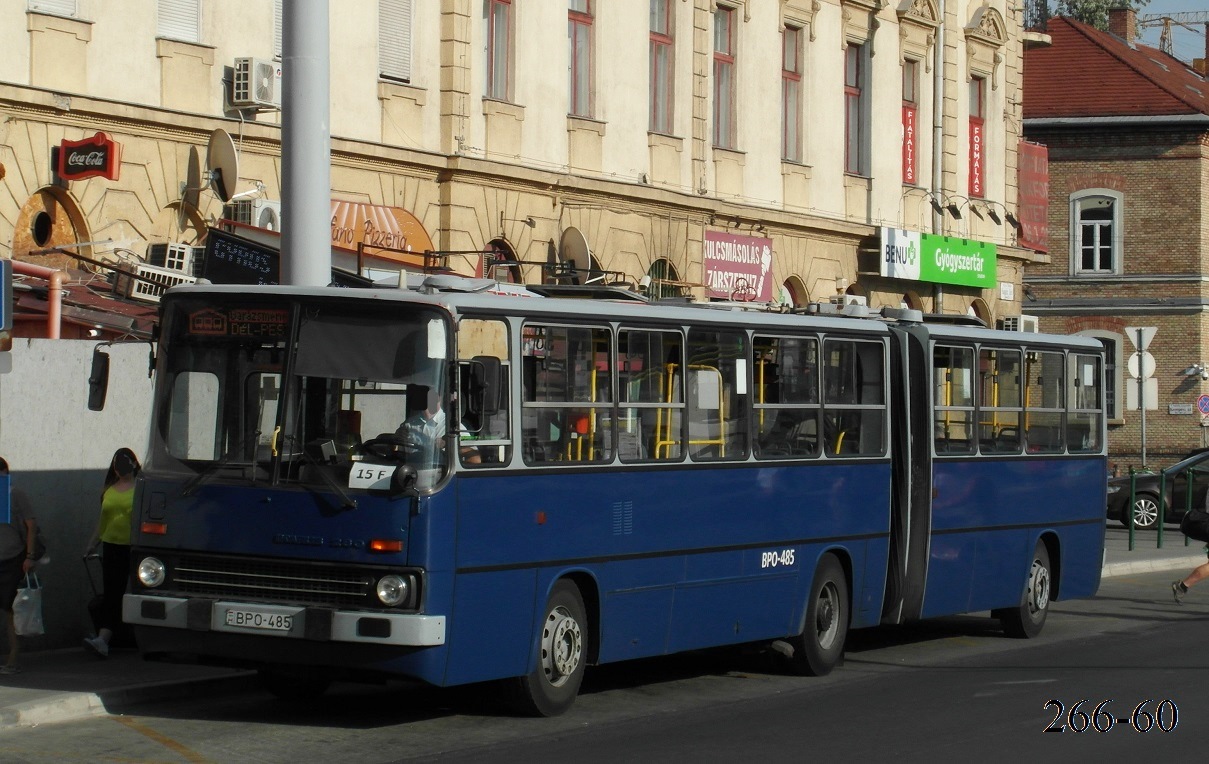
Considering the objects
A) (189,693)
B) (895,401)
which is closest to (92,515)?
(189,693)

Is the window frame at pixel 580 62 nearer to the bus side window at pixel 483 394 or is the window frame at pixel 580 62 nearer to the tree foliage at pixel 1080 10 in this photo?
the bus side window at pixel 483 394

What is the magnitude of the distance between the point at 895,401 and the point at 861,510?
115 cm

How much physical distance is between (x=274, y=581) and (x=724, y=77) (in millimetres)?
21029

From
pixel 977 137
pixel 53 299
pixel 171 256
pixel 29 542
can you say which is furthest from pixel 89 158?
pixel 977 137

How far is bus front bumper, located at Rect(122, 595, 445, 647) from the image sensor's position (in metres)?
10.4

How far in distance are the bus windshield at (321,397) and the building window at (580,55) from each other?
16258 millimetres

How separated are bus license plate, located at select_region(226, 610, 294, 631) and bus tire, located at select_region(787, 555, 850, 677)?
496 cm

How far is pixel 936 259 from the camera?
118 ft

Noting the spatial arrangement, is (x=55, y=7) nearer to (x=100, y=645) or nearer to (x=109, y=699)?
(x=100, y=645)

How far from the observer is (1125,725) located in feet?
38.4

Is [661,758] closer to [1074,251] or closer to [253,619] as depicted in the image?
[253,619]

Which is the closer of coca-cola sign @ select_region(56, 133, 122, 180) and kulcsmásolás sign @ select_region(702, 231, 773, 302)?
coca-cola sign @ select_region(56, 133, 122, 180)

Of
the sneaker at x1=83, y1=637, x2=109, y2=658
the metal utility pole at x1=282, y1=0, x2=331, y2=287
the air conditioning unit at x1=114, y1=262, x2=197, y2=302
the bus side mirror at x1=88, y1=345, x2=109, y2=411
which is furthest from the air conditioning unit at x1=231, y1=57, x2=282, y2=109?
the bus side mirror at x1=88, y1=345, x2=109, y2=411

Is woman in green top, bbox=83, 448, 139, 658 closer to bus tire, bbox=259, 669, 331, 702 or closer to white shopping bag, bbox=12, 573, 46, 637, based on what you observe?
white shopping bag, bbox=12, 573, 46, 637
